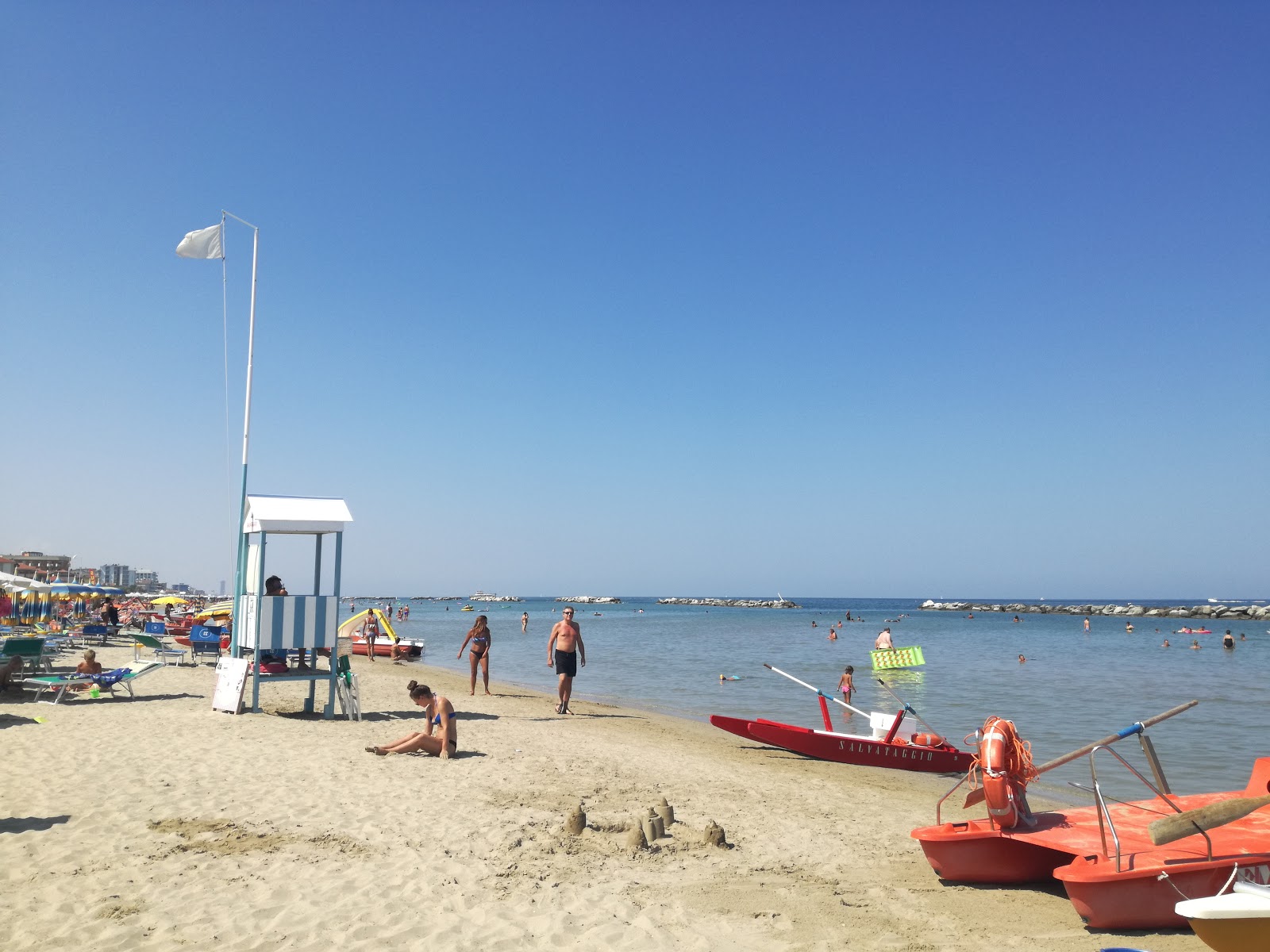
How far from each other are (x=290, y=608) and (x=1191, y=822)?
10.4 m

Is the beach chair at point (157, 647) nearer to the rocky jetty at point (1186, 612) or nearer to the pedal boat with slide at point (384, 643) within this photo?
the pedal boat with slide at point (384, 643)

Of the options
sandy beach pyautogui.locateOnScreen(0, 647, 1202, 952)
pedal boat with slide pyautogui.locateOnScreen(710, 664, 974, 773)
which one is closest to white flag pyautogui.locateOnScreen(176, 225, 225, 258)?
sandy beach pyautogui.locateOnScreen(0, 647, 1202, 952)

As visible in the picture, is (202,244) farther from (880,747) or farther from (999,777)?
(999,777)

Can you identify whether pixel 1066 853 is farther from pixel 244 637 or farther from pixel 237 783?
pixel 244 637

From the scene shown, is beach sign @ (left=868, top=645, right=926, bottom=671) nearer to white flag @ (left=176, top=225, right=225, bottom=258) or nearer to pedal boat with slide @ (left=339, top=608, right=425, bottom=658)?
pedal boat with slide @ (left=339, top=608, right=425, bottom=658)

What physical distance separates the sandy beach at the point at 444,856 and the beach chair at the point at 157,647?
8599 millimetres

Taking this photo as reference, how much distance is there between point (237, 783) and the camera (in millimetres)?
7500

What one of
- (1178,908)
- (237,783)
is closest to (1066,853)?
(1178,908)

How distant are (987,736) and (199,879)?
524 centimetres

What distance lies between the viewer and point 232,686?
1172cm

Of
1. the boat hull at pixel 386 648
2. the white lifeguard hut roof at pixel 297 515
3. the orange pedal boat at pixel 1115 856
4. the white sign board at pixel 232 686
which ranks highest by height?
the white lifeguard hut roof at pixel 297 515

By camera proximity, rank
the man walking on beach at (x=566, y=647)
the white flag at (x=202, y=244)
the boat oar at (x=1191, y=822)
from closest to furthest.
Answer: the boat oar at (x=1191, y=822) → the man walking on beach at (x=566, y=647) → the white flag at (x=202, y=244)

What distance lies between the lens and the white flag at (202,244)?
15641 millimetres

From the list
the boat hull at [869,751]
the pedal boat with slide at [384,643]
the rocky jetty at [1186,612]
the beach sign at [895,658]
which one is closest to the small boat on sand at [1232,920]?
the boat hull at [869,751]
